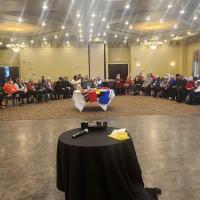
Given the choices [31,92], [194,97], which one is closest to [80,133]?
Result: [194,97]

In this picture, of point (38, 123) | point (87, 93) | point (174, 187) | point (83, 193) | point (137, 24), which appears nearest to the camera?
point (83, 193)

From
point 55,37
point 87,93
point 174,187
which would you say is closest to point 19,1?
point 87,93

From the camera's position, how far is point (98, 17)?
12156mm

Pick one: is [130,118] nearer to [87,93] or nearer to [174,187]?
[87,93]

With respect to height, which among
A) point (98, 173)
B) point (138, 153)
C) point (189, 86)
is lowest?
point (138, 153)

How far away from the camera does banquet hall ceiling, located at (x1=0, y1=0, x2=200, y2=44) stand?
1012 centimetres

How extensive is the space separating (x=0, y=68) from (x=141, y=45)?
36.6 ft

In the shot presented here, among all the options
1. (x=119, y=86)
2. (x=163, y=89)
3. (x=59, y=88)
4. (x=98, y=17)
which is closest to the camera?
(x=98, y=17)

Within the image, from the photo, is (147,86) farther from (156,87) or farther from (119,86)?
(119,86)

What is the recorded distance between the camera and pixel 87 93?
10.6 m

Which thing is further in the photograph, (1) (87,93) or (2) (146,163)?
(1) (87,93)

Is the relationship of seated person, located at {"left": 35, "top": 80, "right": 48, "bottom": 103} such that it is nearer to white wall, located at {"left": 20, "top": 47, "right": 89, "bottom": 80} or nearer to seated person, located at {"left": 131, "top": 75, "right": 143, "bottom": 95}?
seated person, located at {"left": 131, "top": 75, "right": 143, "bottom": 95}

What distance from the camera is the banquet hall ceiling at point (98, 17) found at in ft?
33.2

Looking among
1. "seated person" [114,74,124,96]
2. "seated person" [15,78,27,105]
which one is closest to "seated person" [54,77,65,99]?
"seated person" [15,78,27,105]
